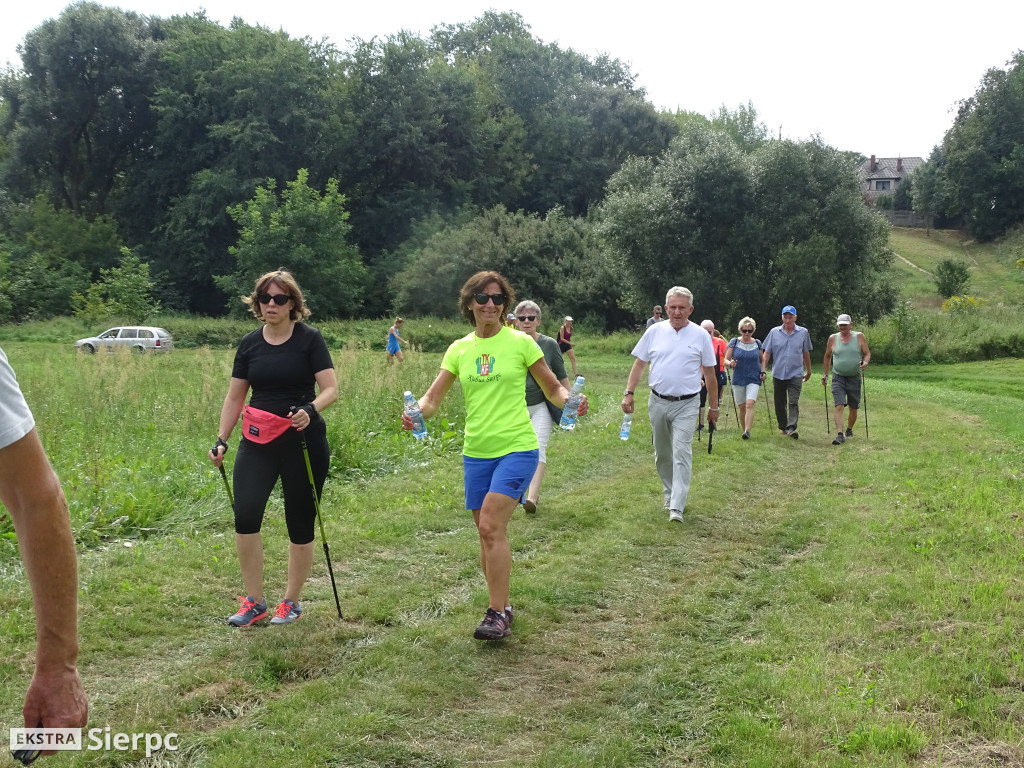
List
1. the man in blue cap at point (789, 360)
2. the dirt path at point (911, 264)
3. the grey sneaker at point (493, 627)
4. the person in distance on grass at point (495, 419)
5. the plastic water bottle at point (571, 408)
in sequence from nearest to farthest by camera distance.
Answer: the grey sneaker at point (493, 627)
the person in distance on grass at point (495, 419)
the plastic water bottle at point (571, 408)
the man in blue cap at point (789, 360)
the dirt path at point (911, 264)

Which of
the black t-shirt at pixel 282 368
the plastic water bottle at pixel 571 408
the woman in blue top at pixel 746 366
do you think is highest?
the black t-shirt at pixel 282 368

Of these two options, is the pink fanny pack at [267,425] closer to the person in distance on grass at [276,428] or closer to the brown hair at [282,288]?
the person in distance on grass at [276,428]

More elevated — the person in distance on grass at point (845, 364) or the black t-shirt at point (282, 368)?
the black t-shirt at point (282, 368)

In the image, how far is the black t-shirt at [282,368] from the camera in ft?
18.5

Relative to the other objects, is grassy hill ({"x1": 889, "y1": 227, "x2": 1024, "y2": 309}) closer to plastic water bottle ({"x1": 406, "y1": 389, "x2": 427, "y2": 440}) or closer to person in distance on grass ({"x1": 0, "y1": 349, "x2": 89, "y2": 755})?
plastic water bottle ({"x1": 406, "y1": 389, "x2": 427, "y2": 440})

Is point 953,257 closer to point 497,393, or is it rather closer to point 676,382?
point 676,382

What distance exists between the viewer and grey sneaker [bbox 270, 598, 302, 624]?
5.69 m

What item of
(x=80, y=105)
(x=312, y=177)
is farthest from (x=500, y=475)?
(x=80, y=105)

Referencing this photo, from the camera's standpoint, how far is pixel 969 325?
34562 millimetres

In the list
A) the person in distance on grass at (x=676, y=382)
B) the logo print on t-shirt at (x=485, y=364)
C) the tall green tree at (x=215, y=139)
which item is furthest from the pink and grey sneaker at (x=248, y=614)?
the tall green tree at (x=215, y=139)

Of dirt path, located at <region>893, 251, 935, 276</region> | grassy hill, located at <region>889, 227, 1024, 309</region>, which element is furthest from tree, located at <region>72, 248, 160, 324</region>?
dirt path, located at <region>893, 251, 935, 276</region>

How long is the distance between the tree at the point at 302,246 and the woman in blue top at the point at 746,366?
116 ft

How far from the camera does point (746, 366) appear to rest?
14.7 m

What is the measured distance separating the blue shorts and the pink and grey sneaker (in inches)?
58.2
